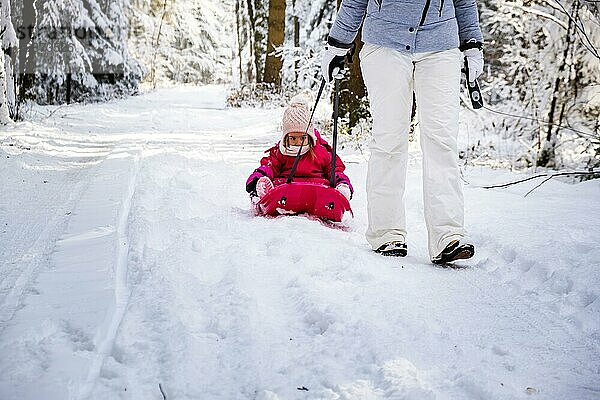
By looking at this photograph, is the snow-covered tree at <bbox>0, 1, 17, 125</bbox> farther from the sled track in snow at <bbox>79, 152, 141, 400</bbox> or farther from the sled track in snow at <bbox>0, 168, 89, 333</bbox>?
the sled track in snow at <bbox>79, 152, 141, 400</bbox>

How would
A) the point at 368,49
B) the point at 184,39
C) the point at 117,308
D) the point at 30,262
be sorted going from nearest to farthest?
the point at 117,308
the point at 30,262
the point at 368,49
the point at 184,39

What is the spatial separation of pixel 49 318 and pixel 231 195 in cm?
244

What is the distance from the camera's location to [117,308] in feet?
6.91

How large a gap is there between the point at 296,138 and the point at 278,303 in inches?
79.0

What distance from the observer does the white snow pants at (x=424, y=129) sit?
109 inches

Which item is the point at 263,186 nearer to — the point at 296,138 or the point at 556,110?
the point at 296,138

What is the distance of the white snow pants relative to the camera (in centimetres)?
277

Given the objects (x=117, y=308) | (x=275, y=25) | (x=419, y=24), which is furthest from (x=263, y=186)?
(x=275, y=25)

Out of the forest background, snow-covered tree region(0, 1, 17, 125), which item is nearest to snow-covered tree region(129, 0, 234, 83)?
the forest background

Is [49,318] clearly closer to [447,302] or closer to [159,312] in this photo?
[159,312]

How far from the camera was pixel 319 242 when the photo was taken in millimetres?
2891

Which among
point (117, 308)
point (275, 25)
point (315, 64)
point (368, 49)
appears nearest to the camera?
point (117, 308)

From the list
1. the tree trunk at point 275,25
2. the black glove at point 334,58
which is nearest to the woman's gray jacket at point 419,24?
the black glove at point 334,58

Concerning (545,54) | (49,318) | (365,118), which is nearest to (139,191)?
A: (49,318)
